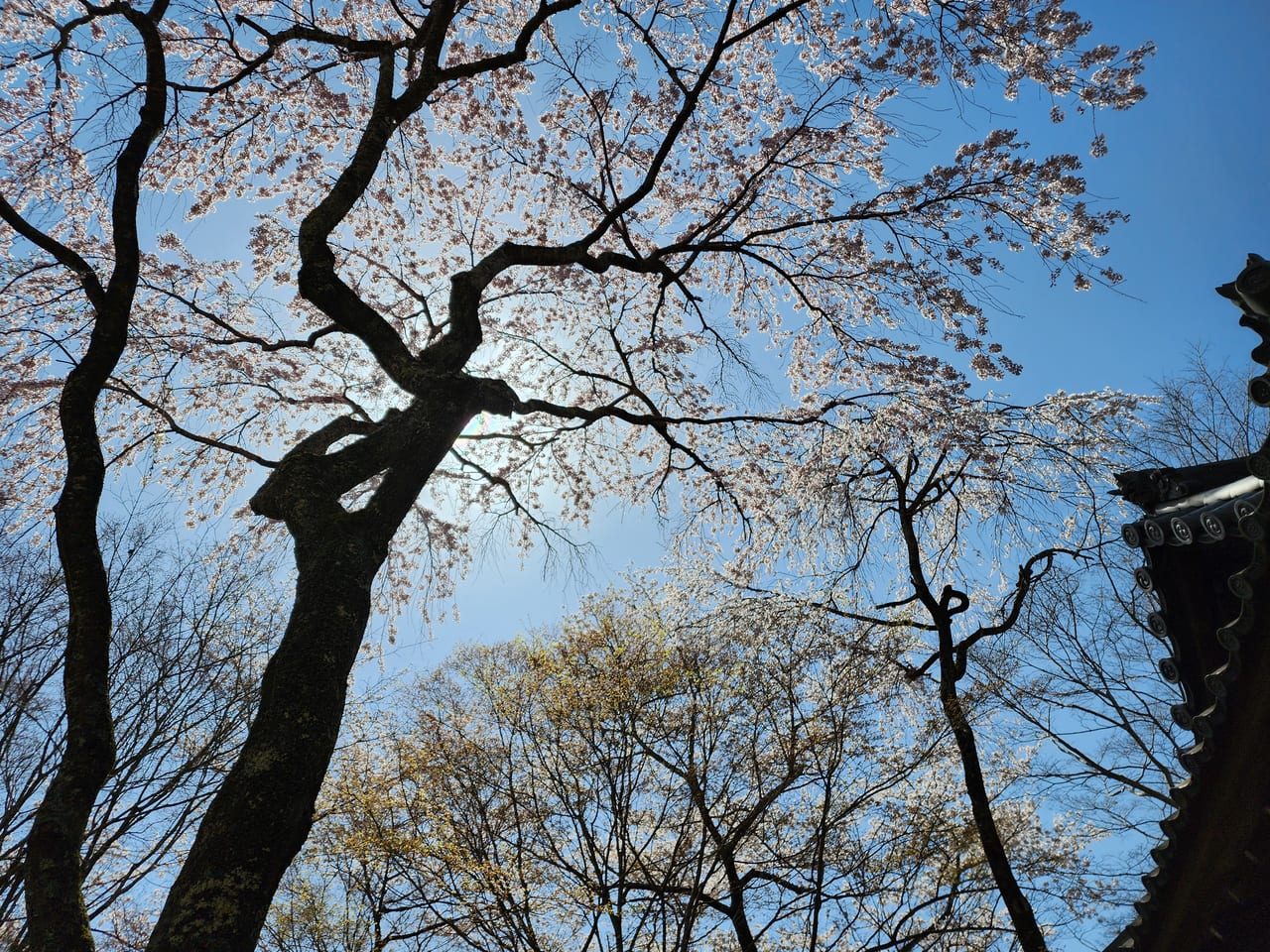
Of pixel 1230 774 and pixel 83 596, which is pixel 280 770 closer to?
pixel 83 596

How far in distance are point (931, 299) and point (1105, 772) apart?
784 cm

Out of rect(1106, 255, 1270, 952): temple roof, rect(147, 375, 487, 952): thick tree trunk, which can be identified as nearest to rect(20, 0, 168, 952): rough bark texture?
rect(147, 375, 487, 952): thick tree trunk

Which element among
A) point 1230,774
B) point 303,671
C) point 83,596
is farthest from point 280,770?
point 1230,774

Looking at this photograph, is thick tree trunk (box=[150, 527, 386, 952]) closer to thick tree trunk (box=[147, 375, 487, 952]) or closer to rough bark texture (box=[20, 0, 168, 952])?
thick tree trunk (box=[147, 375, 487, 952])

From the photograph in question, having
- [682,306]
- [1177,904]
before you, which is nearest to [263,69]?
[682,306]

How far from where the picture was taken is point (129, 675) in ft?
21.6

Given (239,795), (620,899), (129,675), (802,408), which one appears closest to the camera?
(239,795)

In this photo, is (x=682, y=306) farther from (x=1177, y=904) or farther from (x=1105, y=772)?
(x=1105, y=772)

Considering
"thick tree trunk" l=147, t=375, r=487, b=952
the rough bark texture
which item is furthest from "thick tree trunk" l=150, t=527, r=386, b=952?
the rough bark texture

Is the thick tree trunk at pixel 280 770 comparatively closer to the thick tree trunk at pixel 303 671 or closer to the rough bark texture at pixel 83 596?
the thick tree trunk at pixel 303 671

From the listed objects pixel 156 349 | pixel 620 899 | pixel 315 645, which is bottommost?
pixel 620 899

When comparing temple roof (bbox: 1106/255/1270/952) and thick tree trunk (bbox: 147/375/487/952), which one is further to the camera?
temple roof (bbox: 1106/255/1270/952)

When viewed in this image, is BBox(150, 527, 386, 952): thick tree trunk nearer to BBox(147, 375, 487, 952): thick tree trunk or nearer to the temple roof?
BBox(147, 375, 487, 952): thick tree trunk

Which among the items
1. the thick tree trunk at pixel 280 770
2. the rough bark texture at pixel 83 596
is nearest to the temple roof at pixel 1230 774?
the thick tree trunk at pixel 280 770
